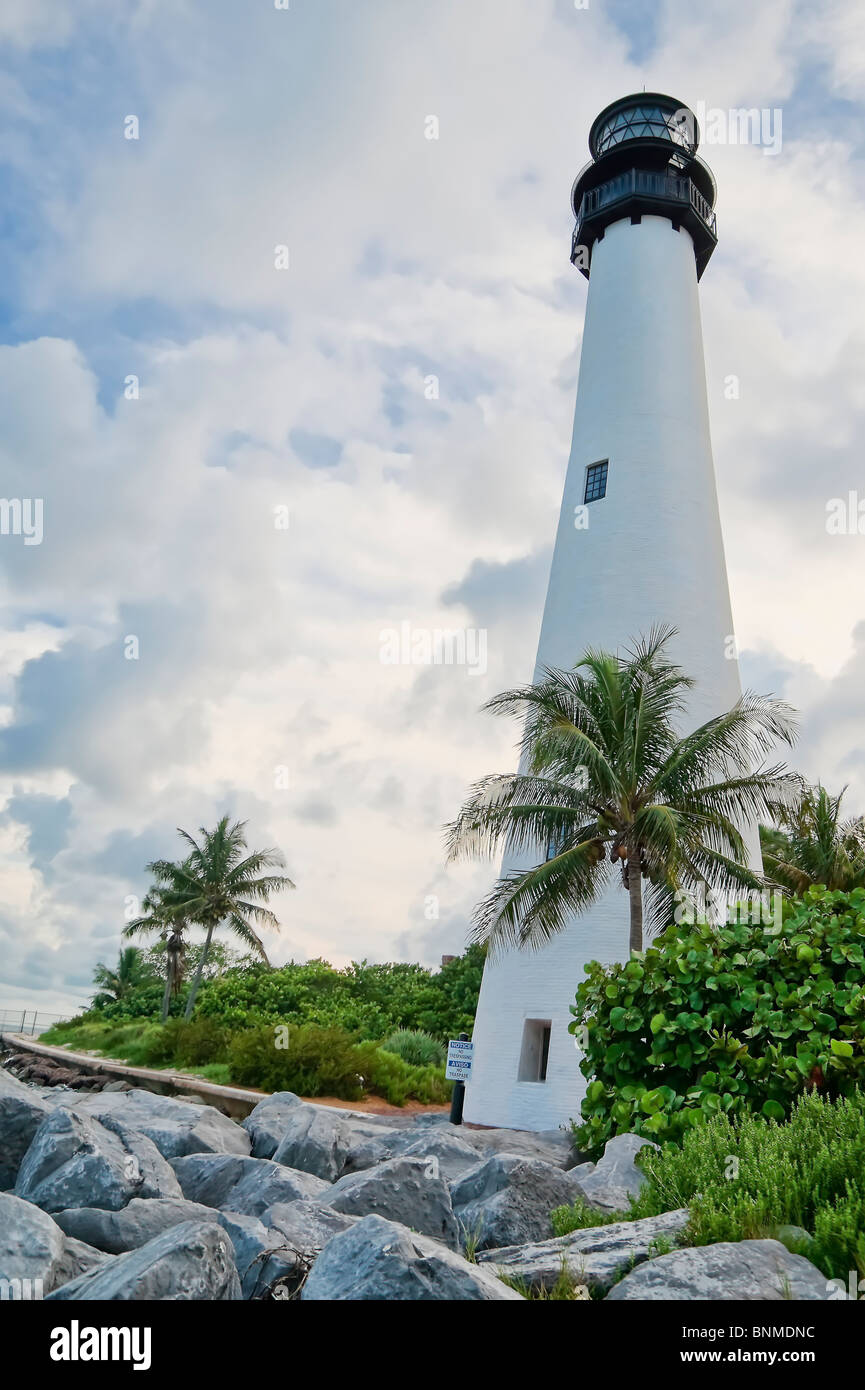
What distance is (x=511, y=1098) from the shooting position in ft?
63.1

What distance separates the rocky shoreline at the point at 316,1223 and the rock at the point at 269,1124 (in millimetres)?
50

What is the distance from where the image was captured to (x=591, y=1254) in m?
5.38

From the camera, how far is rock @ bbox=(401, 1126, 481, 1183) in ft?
32.5

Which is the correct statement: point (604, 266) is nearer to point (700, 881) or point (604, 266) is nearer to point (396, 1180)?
point (700, 881)

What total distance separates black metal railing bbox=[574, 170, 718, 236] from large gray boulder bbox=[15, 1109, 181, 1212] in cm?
2573

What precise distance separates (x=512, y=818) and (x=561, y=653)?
6.20 m

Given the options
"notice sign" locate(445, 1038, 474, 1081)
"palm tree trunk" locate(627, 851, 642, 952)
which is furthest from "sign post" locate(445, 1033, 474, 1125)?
"palm tree trunk" locate(627, 851, 642, 952)

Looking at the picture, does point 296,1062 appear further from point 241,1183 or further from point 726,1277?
point 726,1277

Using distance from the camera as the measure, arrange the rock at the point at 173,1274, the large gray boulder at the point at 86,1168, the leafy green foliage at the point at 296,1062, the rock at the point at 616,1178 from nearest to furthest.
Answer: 1. the rock at the point at 173,1274
2. the rock at the point at 616,1178
3. the large gray boulder at the point at 86,1168
4. the leafy green foliage at the point at 296,1062

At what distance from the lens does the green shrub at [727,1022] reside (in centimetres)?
862

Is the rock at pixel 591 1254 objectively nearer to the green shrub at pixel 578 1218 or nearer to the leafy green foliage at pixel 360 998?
the green shrub at pixel 578 1218

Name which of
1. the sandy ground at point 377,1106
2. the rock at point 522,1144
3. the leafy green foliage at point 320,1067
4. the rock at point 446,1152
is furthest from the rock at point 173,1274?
the leafy green foliage at point 320,1067
